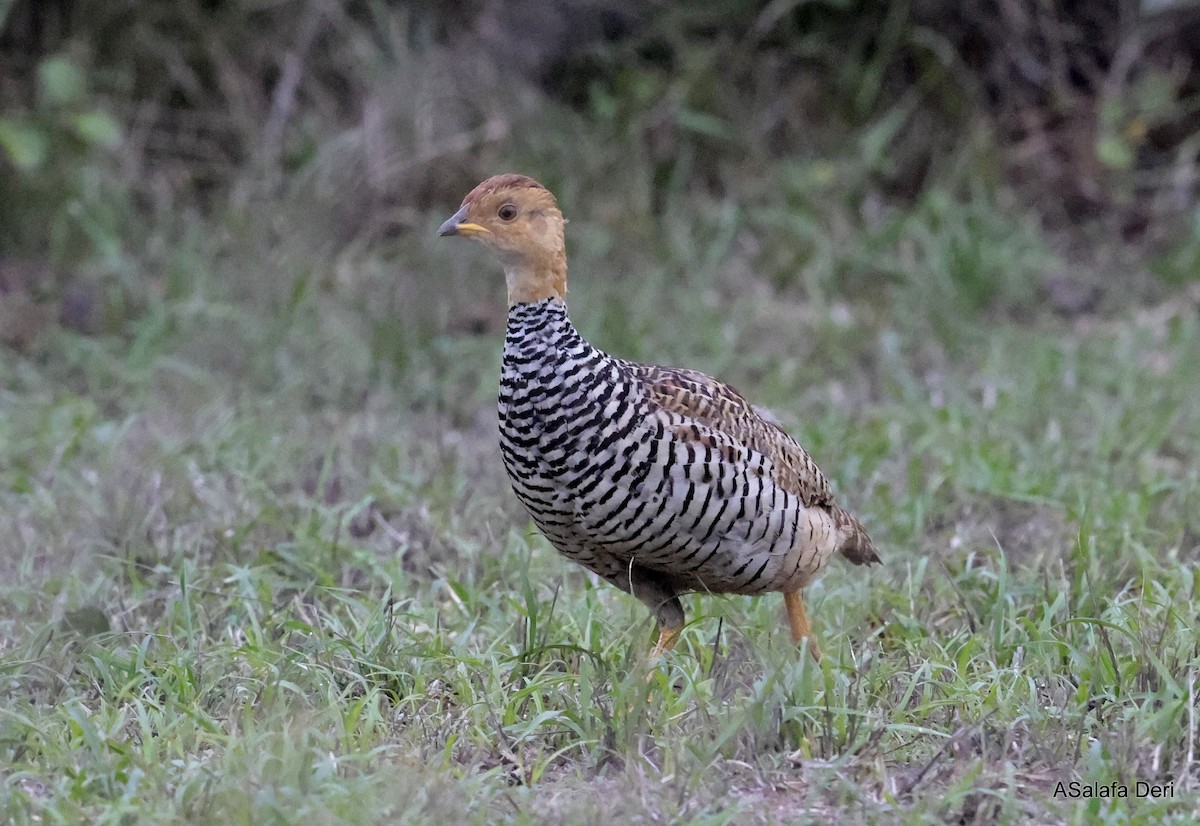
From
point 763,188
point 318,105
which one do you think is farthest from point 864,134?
point 318,105

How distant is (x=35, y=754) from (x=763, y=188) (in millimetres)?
5479

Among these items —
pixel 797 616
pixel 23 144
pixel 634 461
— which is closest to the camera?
pixel 634 461

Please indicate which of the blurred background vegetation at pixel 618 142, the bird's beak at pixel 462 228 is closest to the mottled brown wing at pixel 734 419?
the bird's beak at pixel 462 228

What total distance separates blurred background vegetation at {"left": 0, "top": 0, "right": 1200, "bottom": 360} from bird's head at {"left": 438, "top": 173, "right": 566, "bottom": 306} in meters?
2.98

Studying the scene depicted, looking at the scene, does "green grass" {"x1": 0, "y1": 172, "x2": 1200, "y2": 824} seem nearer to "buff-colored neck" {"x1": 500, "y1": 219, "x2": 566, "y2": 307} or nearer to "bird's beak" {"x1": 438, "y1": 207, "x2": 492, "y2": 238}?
"buff-colored neck" {"x1": 500, "y1": 219, "x2": 566, "y2": 307}

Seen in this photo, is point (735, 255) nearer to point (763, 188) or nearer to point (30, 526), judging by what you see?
point (763, 188)

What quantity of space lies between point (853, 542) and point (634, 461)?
2.98 feet

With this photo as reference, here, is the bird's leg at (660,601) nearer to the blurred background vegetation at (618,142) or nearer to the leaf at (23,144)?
the blurred background vegetation at (618,142)

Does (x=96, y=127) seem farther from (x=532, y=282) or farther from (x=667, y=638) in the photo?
(x=667, y=638)

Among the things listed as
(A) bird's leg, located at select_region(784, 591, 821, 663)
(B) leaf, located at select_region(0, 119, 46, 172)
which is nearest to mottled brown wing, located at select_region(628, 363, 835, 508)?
(A) bird's leg, located at select_region(784, 591, 821, 663)

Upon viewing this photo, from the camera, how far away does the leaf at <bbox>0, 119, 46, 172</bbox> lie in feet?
22.4

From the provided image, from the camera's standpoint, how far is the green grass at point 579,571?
2992mm

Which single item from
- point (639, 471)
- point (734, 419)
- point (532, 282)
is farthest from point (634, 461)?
point (532, 282)

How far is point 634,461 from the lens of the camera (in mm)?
3387
